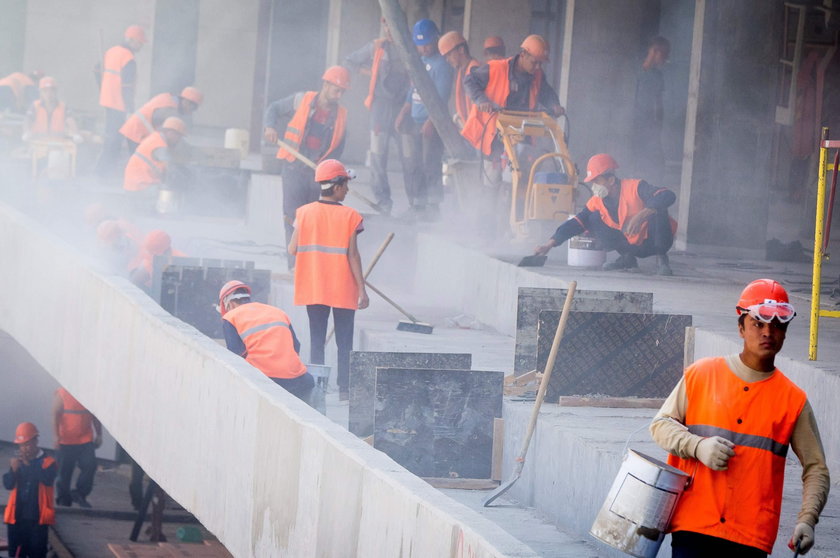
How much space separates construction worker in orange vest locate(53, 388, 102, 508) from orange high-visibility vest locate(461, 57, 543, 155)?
6.85 metres

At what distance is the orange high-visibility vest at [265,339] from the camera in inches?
379

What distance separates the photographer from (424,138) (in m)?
16.1

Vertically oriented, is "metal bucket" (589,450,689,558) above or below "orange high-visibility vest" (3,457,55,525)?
above

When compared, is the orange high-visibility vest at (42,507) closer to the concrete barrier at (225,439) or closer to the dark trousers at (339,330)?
the concrete barrier at (225,439)

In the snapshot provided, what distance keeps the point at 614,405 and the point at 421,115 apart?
7.22m

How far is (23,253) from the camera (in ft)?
49.8

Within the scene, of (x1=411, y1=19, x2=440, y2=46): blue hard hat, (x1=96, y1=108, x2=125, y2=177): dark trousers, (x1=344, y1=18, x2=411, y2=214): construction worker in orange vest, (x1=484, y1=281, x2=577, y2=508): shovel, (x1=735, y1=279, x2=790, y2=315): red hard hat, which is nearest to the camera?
(x1=735, y1=279, x2=790, y2=315): red hard hat

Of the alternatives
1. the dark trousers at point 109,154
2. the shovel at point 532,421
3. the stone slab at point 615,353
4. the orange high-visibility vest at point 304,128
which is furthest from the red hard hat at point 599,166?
the dark trousers at point 109,154

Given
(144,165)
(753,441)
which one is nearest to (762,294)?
(753,441)

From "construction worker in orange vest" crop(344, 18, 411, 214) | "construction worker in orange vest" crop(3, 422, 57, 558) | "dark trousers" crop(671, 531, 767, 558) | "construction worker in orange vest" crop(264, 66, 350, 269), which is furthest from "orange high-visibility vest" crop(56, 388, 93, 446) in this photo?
"dark trousers" crop(671, 531, 767, 558)

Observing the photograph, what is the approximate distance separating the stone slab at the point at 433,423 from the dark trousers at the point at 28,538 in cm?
900

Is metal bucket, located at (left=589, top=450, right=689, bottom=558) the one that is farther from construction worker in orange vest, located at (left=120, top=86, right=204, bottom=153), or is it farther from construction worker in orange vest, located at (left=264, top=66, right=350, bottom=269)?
construction worker in orange vest, located at (left=120, top=86, right=204, bottom=153)

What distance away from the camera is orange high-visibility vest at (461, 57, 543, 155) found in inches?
558

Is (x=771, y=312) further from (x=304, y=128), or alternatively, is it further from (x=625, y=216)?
(x=304, y=128)
